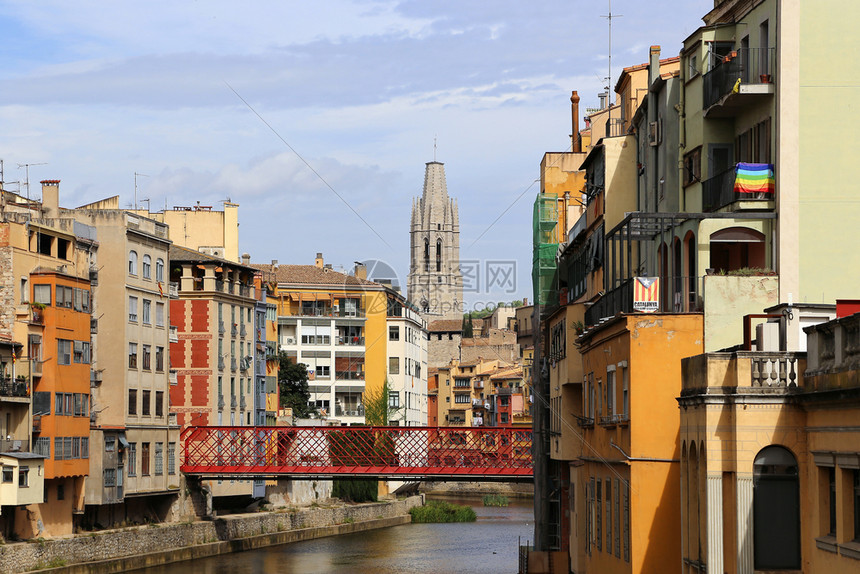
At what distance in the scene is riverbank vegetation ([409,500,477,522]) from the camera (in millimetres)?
101875

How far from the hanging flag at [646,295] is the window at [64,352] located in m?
32.6

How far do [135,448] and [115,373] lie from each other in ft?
13.2

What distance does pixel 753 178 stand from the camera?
102 feet

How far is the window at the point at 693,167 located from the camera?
34250 millimetres

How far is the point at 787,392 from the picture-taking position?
2345 centimetres

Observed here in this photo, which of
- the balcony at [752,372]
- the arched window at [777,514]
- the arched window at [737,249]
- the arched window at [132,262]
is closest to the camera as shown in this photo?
the arched window at [777,514]

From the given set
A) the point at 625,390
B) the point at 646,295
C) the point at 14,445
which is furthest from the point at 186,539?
the point at 646,295

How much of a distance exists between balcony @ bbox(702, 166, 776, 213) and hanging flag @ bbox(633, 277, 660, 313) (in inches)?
114

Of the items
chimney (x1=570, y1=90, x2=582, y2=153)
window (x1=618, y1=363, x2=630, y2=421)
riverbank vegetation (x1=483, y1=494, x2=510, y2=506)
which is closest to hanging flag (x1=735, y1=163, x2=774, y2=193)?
window (x1=618, y1=363, x2=630, y2=421)

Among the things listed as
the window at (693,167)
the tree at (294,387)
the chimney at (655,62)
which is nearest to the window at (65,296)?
the chimney at (655,62)

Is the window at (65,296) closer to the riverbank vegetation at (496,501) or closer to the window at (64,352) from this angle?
the window at (64,352)

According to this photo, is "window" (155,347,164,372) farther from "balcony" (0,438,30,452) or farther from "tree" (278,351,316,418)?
"tree" (278,351,316,418)

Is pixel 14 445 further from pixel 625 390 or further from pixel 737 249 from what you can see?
pixel 737 249

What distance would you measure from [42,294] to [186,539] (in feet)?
59.5
